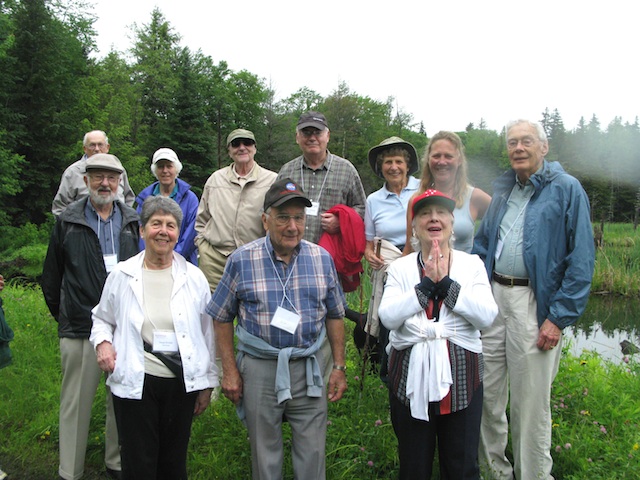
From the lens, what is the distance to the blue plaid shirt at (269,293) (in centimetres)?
274

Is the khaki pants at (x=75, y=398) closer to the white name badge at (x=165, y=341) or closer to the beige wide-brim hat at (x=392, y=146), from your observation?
the white name badge at (x=165, y=341)

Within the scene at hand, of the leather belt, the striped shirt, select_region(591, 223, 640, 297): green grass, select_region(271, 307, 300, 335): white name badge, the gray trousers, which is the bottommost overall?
select_region(591, 223, 640, 297): green grass

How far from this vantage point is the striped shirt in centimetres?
412

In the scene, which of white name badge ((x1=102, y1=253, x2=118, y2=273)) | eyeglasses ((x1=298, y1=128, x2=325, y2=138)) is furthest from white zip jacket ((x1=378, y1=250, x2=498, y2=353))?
white name badge ((x1=102, y1=253, x2=118, y2=273))

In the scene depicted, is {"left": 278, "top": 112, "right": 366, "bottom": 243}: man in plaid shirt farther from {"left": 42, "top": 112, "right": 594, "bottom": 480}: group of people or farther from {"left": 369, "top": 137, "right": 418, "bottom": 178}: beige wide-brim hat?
{"left": 42, "top": 112, "right": 594, "bottom": 480}: group of people

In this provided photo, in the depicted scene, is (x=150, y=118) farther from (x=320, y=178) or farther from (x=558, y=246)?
(x=558, y=246)

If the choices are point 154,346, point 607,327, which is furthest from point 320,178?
point 607,327

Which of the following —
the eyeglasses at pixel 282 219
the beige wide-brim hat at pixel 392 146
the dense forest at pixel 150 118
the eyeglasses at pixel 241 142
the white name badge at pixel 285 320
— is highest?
the dense forest at pixel 150 118

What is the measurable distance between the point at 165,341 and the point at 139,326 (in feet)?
0.53

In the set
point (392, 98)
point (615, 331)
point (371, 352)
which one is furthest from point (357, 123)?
point (371, 352)

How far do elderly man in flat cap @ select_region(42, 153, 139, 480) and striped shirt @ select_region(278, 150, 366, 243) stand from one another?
1.36m

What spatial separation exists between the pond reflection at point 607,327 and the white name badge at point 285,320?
6036 mm

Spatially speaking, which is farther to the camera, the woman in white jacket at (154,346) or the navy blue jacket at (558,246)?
the navy blue jacket at (558,246)

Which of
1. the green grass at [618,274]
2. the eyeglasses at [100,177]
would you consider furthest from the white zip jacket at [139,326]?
the green grass at [618,274]
